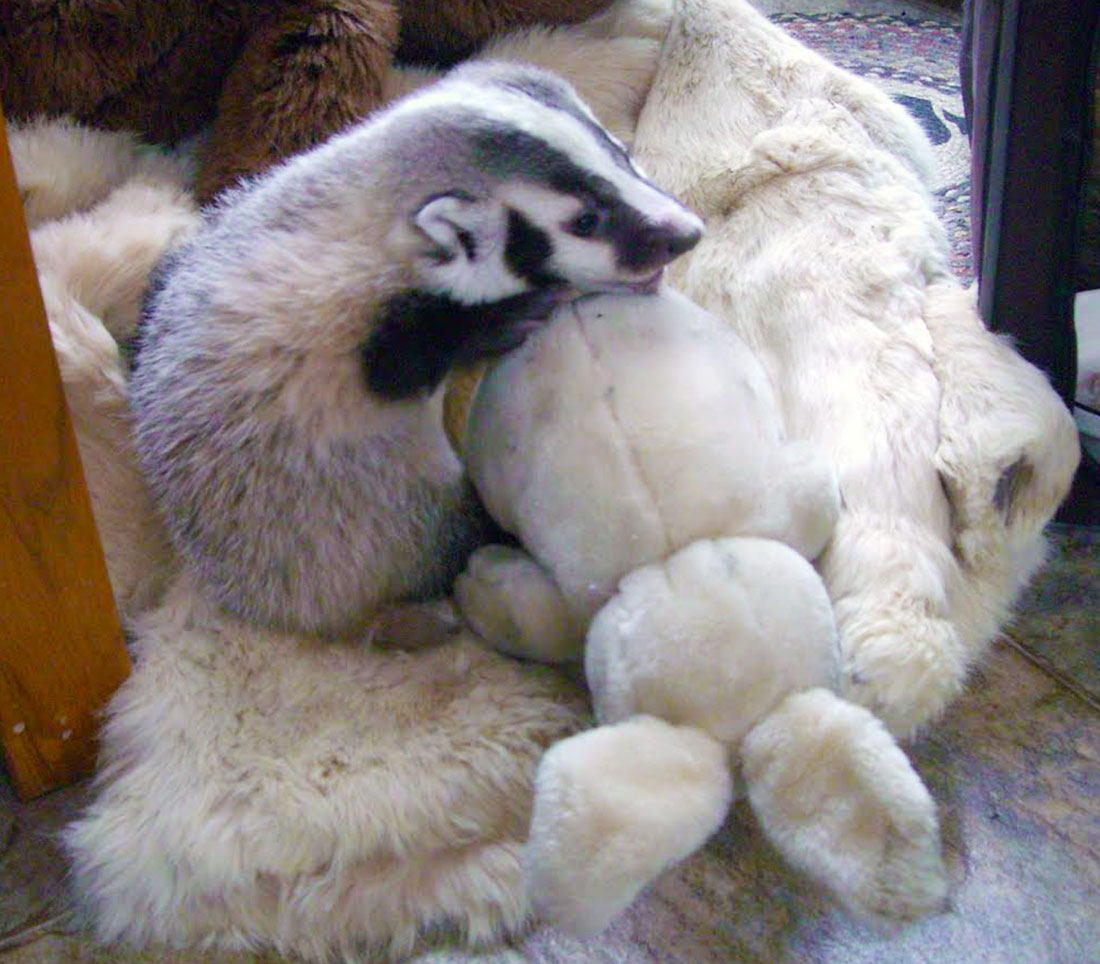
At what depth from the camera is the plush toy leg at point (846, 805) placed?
0.79 m

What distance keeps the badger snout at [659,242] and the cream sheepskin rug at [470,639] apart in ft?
0.76

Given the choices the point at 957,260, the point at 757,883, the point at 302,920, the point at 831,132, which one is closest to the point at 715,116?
the point at 831,132

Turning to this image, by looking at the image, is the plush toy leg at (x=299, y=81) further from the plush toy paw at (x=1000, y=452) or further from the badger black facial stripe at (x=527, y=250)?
the plush toy paw at (x=1000, y=452)

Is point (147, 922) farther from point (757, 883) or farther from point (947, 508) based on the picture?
point (947, 508)

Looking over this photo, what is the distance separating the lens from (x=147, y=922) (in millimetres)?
934

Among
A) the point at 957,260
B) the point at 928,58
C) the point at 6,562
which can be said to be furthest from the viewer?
the point at 928,58

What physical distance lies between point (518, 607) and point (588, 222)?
32 centimetres

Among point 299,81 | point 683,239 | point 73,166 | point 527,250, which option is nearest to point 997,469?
point 683,239

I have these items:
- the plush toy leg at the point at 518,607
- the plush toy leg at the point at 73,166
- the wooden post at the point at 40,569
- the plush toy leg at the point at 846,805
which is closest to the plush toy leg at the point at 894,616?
the plush toy leg at the point at 846,805

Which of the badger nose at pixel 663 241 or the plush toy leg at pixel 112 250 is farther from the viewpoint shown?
the plush toy leg at pixel 112 250

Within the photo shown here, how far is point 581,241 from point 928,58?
1.56 m

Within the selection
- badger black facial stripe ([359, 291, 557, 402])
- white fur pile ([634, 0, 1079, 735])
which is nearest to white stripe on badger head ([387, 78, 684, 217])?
badger black facial stripe ([359, 291, 557, 402])

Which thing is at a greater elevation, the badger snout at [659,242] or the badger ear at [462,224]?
the badger ear at [462,224]

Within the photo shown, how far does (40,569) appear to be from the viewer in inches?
37.0
